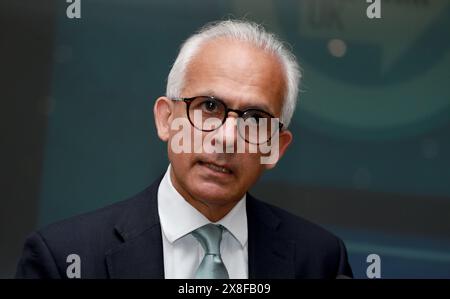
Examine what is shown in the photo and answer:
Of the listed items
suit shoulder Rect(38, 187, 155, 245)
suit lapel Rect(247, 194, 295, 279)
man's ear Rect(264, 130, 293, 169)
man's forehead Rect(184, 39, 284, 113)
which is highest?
man's forehead Rect(184, 39, 284, 113)

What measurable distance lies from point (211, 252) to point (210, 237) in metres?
0.05

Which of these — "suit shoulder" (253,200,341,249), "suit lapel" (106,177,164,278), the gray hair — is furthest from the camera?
"suit shoulder" (253,200,341,249)

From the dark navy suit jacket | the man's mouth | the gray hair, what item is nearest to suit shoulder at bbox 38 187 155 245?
the dark navy suit jacket

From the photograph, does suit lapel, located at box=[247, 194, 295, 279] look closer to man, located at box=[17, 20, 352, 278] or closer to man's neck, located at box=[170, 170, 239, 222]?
man, located at box=[17, 20, 352, 278]

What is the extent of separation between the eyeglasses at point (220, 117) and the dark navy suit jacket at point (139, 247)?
1.00ft

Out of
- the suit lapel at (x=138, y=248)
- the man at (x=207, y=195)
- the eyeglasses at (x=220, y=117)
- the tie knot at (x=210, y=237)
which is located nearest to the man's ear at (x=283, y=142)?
the man at (x=207, y=195)

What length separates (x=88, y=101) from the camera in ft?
7.29

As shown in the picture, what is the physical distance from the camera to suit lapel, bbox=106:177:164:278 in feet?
6.04

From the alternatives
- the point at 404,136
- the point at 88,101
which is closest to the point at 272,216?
the point at 404,136

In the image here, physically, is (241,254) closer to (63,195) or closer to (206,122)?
(206,122)

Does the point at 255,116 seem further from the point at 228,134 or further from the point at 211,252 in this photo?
the point at 211,252

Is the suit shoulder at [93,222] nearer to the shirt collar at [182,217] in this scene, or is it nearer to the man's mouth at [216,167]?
the shirt collar at [182,217]

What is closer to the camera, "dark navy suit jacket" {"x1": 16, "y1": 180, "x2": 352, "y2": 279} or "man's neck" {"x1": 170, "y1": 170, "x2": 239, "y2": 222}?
"dark navy suit jacket" {"x1": 16, "y1": 180, "x2": 352, "y2": 279}

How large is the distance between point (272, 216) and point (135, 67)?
0.75m
